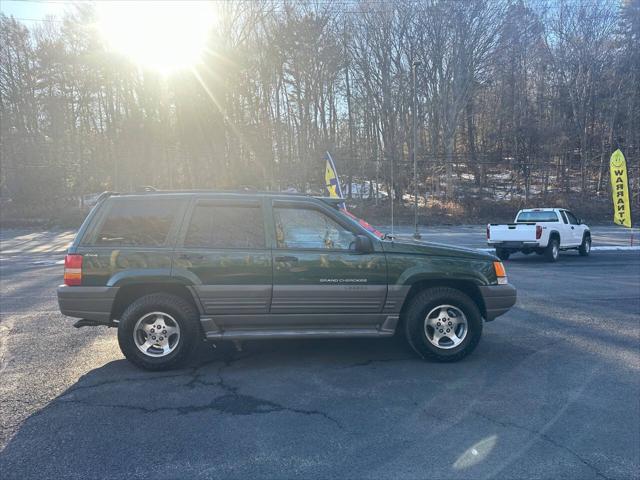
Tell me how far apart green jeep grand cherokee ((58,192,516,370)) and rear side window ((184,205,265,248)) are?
0.01m

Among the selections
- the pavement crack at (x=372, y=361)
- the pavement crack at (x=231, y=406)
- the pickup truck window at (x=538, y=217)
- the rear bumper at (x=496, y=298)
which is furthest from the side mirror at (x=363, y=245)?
the pickup truck window at (x=538, y=217)

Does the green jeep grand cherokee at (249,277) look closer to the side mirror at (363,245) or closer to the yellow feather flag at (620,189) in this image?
the side mirror at (363,245)

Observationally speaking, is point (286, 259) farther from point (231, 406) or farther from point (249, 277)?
point (231, 406)

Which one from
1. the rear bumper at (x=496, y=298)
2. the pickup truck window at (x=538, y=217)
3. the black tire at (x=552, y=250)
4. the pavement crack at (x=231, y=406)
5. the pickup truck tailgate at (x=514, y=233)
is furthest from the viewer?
the pickup truck window at (x=538, y=217)

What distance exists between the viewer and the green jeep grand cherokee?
15.3 feet

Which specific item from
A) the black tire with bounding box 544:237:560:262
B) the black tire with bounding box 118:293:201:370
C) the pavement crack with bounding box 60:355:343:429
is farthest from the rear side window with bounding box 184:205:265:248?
the black tire with bounding box 544:237:560:262

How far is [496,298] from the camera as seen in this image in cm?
508

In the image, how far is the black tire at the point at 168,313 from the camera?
15.2 feet

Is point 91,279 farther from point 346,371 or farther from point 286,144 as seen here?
point 286,144

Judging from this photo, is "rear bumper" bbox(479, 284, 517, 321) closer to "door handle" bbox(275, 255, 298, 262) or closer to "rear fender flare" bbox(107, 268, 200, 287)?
"door handle" bbox(275, 255, 298, 262)

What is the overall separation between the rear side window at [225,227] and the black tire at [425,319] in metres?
1.80

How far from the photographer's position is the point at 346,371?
4758 millimetres

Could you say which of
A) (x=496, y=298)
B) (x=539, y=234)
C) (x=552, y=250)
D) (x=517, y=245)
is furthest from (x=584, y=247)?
(x=496, y=298)

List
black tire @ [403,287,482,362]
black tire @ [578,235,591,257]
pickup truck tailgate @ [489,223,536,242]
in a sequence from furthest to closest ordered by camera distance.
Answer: black tire @ [578,235,591,257]
pickup truck tailgate @ [489,223,536,242]
black tire @ [403,287,482,362]
